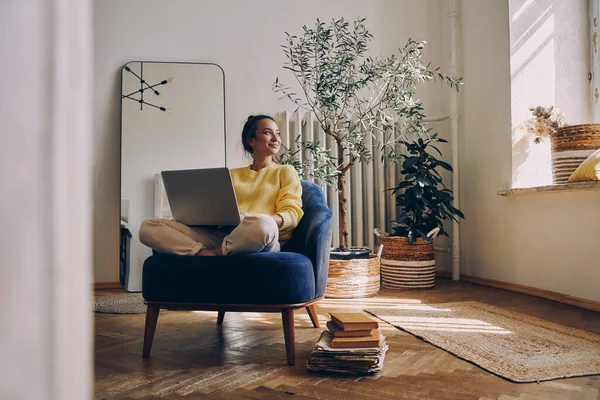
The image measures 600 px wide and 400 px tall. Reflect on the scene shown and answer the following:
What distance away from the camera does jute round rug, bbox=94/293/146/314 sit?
2.70m

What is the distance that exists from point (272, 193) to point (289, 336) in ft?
2.29

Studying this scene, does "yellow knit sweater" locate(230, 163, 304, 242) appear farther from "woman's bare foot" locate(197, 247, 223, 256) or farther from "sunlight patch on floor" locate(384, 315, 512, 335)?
"sunlight patch on floor" locate(384, 315, 512, 335)

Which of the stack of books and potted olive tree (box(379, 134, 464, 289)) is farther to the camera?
potted olive tree (box(379, 134, 464, 289))

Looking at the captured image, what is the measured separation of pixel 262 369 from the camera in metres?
1.66

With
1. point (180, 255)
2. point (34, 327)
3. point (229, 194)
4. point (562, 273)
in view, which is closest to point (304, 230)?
point (229, 194)

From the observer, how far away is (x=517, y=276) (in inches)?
124

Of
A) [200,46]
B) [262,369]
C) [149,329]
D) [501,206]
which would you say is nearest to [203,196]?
[149,329]

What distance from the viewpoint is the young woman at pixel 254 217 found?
1.82m

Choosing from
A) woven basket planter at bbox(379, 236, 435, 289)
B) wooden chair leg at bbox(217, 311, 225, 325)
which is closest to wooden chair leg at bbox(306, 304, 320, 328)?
wooden chair leg at bbox(217, 311, 225, 325)

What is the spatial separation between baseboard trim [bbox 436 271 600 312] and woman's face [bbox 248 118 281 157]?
1.79m

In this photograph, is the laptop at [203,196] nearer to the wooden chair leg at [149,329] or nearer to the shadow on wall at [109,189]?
the wooden chair leg at [149,329]

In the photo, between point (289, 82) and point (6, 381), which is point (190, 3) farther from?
point (6, 381)

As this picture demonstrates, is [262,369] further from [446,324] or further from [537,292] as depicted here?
[537,292]

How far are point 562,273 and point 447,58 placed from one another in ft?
6.14
